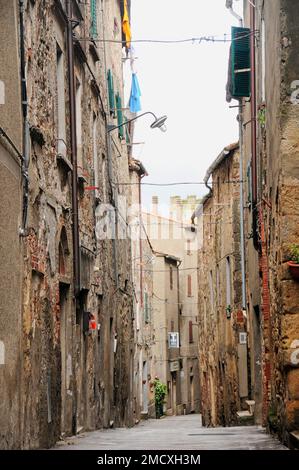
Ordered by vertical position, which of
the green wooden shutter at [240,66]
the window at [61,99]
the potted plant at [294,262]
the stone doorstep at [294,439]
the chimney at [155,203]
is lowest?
the stone doorstep at [294,439]

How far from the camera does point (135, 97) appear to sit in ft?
72.7

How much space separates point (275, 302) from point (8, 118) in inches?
136

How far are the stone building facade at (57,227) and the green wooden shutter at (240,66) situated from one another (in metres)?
2.50

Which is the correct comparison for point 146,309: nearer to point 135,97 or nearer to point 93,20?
point 135,97

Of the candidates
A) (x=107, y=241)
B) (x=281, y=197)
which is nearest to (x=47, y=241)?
(x=281, y=197)

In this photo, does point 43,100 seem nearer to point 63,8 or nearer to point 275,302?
point 63,8

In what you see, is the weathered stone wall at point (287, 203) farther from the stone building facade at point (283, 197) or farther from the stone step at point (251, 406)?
the stone step at point (251, 406)

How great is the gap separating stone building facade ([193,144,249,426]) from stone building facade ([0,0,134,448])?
2.69 metres

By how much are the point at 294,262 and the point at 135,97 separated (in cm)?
1450

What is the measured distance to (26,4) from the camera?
30.7 feet

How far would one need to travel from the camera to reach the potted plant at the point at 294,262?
26.7ft

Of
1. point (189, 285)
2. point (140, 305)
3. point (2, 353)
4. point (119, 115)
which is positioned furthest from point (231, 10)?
point (189, 285)

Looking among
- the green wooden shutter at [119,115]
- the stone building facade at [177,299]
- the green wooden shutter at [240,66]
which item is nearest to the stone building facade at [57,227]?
the green wooden shutter at [119,115]

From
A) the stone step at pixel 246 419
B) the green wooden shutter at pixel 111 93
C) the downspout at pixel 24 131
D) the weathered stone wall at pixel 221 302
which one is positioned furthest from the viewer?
the weathered stone wall at pixel 221 302
